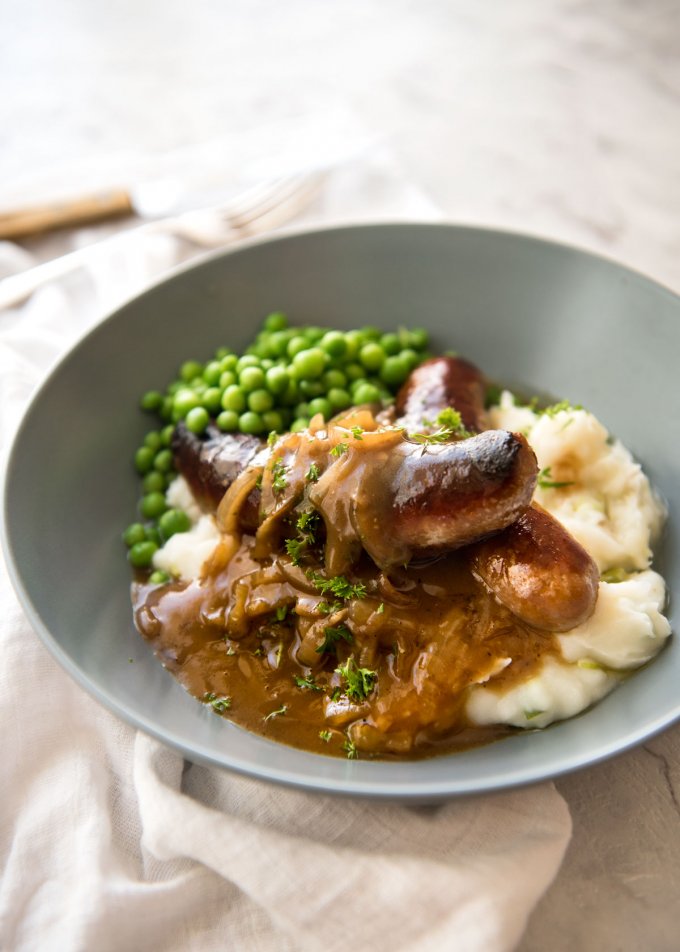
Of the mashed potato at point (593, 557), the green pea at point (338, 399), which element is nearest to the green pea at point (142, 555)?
the green pea at point (338, 399)

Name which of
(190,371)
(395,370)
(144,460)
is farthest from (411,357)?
(144,460)

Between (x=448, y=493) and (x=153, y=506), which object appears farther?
(x=153, y=506)

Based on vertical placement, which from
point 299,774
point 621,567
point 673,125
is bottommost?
point 299,774

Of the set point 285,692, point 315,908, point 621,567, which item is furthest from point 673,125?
point 315,908

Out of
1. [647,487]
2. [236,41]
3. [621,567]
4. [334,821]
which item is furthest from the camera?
[236,41]

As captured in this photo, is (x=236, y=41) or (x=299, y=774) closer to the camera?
(x=299, y=774)

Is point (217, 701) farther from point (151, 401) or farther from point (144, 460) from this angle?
point (151, 401)

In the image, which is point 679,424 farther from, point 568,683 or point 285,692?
point 285,692
